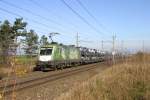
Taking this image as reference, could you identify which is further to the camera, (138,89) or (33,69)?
(33,69)

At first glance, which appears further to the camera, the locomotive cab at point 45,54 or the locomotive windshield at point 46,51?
the locomotive windshield at point 46,51

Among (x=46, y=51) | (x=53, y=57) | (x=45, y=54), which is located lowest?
(x=53, y=57)

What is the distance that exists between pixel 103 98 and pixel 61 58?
28.0m

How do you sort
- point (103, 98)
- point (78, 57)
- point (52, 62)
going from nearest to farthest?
point (103, 98), point (52, 62), point (78, 57)

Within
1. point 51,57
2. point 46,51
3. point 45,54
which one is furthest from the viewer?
point 46,51

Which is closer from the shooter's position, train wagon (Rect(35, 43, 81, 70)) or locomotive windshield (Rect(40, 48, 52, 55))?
train wagon (Rect(35, 43, 81, 70))

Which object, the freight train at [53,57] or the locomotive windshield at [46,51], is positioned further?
the locomotive windshield at [46,51]

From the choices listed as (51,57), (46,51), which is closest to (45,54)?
(46,51)

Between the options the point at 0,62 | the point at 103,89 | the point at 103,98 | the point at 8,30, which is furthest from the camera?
the point at 8,30

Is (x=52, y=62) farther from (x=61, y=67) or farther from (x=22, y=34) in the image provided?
(x=22, y=34)

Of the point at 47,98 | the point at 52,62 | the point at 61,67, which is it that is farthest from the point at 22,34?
the point at 47,98

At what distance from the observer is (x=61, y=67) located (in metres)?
39.5

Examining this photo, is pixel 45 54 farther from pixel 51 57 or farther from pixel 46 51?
pixel 51 57

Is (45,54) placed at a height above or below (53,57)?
above
